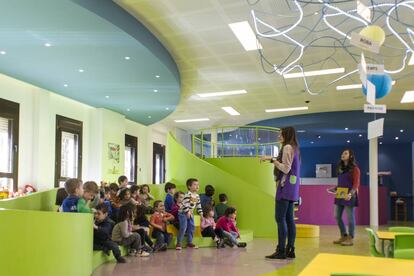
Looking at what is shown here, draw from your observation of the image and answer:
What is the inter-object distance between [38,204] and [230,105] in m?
9.23

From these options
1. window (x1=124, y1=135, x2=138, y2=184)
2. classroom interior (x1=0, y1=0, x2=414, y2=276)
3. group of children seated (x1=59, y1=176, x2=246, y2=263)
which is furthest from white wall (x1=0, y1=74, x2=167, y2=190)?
group of children seated (x1=59, y1=176, x2=246, y2=263)

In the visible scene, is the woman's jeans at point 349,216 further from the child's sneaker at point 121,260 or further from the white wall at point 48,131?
the white wall at point 48,131

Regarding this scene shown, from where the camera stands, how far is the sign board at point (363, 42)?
3.64 m

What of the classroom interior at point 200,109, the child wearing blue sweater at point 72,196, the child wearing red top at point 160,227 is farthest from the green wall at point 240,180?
the child wearing blue sweater at point 72,196

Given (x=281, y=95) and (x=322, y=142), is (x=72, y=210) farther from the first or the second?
(x=322, y=142)

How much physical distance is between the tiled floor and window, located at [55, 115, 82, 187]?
6.14 metres

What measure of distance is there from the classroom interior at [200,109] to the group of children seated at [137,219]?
21cm

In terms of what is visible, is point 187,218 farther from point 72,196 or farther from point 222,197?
point 72,196

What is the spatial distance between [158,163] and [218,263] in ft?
42.7

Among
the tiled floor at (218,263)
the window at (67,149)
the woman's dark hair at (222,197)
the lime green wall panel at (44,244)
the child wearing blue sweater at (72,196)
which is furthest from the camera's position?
the window at (67,149)

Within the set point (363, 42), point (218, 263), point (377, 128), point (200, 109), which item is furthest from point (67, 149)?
point (363, 42)

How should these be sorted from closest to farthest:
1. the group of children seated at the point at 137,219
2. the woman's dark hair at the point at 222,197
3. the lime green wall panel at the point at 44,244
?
1. the lime green wall panel at the point at 44,244
2. the group of children seated at the point at 137,219
3. the woman's dark hair at the point at 222,197

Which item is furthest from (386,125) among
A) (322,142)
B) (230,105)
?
(230,105)

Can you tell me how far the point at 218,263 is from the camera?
16.0 feet
